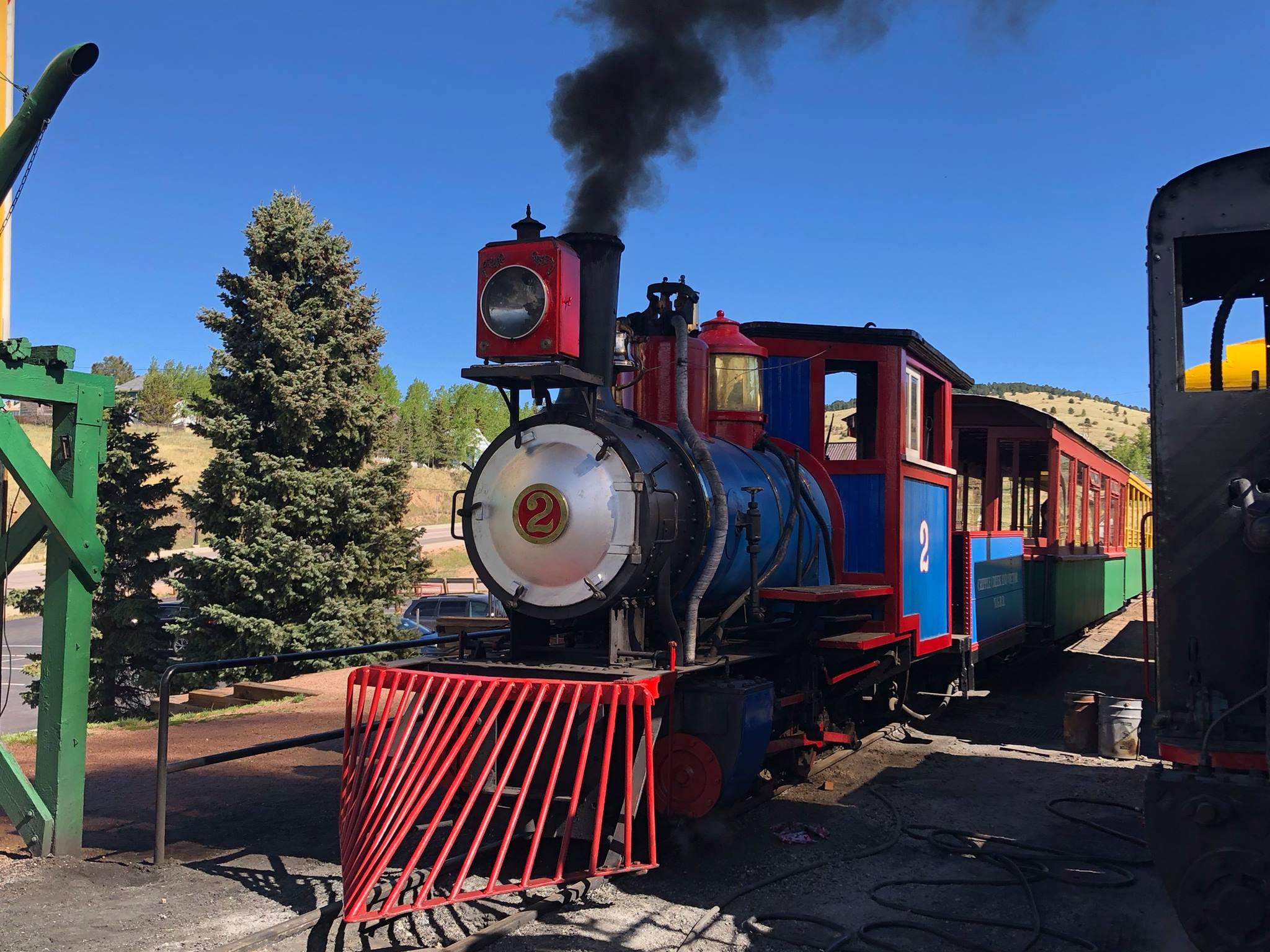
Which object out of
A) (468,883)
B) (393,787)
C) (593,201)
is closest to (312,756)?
(468,883)

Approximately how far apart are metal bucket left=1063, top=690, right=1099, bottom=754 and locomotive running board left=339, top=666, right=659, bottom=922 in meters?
4.04

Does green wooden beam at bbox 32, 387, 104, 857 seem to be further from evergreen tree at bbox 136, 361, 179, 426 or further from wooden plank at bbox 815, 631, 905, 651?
evergreen tree at bbox 136, 361, 179, 426

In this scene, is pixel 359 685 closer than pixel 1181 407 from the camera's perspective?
No

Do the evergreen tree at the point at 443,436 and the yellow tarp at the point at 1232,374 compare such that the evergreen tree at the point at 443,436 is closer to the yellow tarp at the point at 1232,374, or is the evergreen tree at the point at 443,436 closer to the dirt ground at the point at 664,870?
the dirt ground at the point at 664,870

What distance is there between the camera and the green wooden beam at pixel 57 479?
502cm

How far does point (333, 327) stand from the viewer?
16531 millimetres

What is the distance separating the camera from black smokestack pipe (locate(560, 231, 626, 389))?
17.3 ft

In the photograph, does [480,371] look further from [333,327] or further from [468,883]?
[333,327]

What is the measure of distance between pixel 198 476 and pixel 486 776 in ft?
156

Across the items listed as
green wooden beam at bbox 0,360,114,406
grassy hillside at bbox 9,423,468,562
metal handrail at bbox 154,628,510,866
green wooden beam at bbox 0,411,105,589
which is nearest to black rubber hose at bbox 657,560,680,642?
metal handrail at bbox 154,628,510,866

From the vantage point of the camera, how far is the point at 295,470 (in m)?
15.5

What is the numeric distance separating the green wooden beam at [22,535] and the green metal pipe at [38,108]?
1731mm

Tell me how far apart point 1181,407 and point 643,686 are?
7.84 feet

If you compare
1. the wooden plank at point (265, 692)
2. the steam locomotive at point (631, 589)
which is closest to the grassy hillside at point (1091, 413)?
the wooden plank at point (265, 692)
